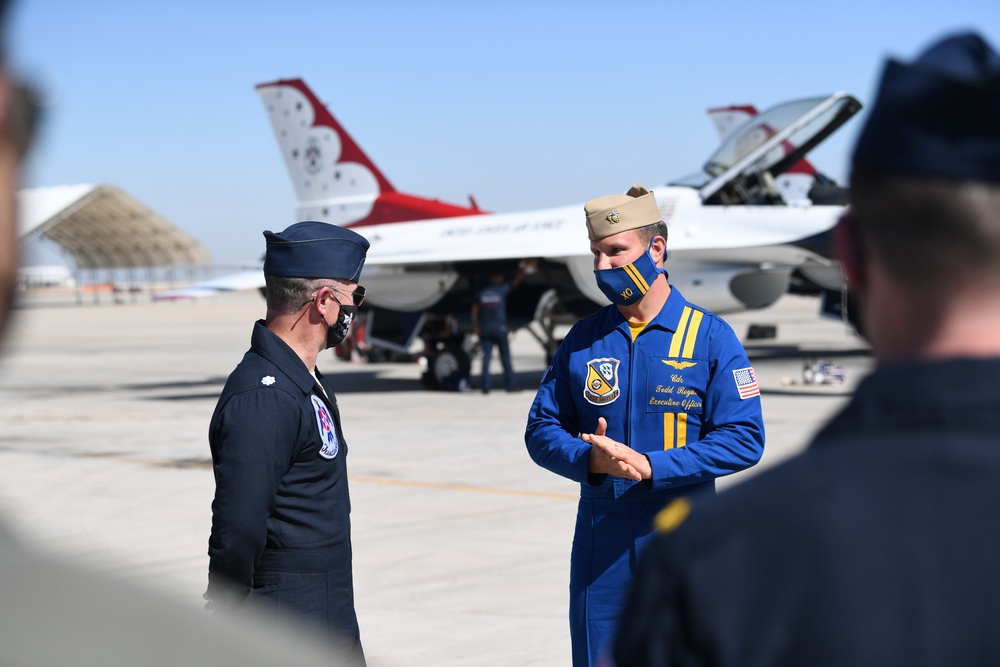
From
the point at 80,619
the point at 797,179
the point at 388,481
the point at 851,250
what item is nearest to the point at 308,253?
the point at 851,250

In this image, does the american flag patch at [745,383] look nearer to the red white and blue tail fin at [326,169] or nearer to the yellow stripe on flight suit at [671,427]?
the yellow stripe on flight suit at [671,427]

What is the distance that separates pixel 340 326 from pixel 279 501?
26.0 inches

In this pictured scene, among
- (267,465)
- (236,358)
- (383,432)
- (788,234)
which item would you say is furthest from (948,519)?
(236,358)

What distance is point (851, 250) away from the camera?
130 centimetres

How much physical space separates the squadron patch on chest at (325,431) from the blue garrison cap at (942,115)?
2324 mm

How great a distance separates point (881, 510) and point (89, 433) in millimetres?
13001

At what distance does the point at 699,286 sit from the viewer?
16516 millimetres

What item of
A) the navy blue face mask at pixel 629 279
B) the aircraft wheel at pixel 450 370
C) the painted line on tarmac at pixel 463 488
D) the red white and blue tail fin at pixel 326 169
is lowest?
the aircraft wheel at pixel 450 370

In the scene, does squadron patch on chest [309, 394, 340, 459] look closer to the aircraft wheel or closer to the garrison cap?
the garrison cap

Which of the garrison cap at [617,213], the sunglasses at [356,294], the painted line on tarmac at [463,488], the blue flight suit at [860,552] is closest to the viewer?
the blue flight suit at [860,552]

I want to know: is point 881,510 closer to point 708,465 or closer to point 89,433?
point 708,465

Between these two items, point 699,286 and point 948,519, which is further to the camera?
point 699,286

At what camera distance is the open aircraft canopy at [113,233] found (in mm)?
61812

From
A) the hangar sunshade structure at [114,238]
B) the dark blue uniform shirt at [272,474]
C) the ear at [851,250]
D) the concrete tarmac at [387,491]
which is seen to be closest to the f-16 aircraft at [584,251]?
the concrete tarmac at [387,491]
